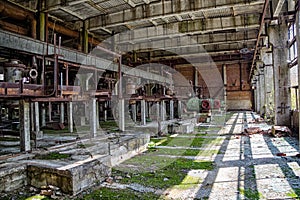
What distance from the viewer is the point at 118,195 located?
12.7 feet

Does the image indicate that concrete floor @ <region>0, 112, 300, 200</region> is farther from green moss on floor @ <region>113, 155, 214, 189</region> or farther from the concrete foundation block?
the concrete foundation block

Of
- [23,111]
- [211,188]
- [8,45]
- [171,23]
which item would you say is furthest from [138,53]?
[211,188]

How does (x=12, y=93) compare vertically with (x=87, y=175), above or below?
above

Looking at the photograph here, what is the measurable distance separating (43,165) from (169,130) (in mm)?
7043

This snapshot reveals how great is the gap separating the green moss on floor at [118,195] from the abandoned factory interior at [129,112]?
30mm

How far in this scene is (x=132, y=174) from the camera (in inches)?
194

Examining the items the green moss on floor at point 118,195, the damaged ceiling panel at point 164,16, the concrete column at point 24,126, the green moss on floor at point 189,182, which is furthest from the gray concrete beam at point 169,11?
the green moss on floor at point 118,195

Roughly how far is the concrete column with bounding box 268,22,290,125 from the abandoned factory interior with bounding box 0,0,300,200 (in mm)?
40

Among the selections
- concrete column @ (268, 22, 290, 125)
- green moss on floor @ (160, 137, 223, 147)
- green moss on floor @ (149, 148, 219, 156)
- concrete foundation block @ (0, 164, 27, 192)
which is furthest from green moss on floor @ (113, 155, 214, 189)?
concrete column @ (268, 22, 290, 125)

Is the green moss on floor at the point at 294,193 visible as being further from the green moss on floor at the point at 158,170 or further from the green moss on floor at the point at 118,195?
the green moss on floor at the point at 118,195

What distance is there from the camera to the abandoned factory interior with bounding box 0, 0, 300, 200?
13.6ft

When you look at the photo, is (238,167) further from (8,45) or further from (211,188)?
(8,45)

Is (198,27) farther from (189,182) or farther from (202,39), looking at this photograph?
(189,182)

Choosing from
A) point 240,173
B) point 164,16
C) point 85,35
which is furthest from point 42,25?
point 240,173
